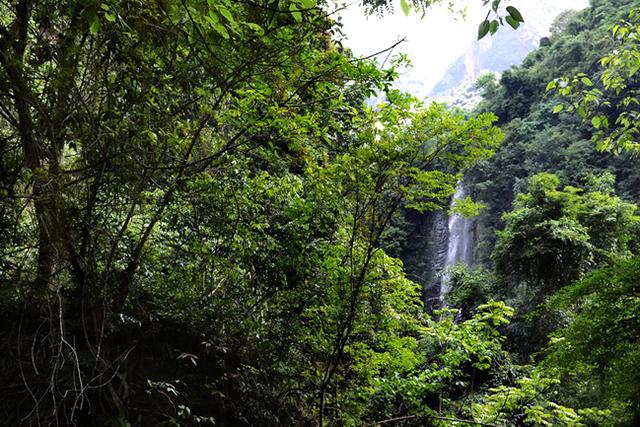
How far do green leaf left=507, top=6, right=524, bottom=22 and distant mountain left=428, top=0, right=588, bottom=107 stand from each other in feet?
254

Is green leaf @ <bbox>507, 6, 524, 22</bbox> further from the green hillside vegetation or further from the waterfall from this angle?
the waterfall

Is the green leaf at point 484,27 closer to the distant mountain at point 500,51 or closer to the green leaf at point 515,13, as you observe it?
the green leaf at point 515,13

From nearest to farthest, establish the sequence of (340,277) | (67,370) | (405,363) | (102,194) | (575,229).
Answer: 1. (67,370)
2. (102,194)
3. (340,277)
4. (405,363)
5. (575,229)

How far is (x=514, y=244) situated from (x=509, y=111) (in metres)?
10.9

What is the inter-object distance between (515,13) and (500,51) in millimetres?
95244

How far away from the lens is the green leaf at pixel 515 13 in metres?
1.37

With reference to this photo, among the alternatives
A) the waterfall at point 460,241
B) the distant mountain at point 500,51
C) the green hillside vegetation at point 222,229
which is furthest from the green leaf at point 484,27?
the distant mountain at point 500,51

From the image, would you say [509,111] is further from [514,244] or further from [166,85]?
[166,85]

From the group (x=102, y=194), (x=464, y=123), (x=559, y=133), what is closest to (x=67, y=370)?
(x=102, y=194)

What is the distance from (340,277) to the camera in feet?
11.6

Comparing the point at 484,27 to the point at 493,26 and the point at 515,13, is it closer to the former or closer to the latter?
the point at 493,26

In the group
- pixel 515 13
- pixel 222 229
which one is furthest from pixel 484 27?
pixel 222 229

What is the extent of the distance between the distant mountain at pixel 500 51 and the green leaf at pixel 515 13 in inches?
3052

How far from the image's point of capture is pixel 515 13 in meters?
1.38
